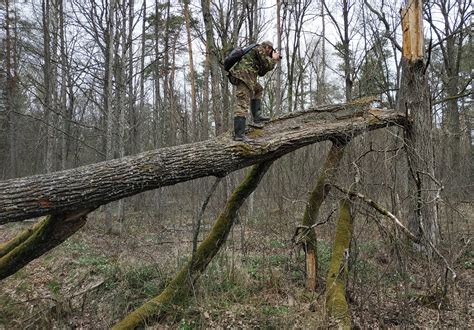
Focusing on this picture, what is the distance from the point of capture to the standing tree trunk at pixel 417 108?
5.55 m

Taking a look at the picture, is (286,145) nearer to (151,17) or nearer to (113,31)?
(113,31)

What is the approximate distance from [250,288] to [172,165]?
106 inches

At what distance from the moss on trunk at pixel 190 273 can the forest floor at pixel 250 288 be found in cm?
19

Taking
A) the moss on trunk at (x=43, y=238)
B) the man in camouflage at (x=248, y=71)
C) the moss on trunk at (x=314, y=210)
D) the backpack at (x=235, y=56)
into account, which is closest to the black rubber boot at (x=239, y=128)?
the man in camouflage at (x=248, y=71)

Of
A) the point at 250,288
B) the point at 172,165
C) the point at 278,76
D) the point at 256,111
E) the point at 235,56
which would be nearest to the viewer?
the point at 172,165

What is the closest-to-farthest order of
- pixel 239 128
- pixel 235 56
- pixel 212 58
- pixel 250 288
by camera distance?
pixel 239 128 → pixel 235 56 → pixel 250 288 → pixel 212 58

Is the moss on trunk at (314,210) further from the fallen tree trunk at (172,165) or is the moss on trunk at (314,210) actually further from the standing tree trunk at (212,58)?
the standing tree trunk at (212,58)

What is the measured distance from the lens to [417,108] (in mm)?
6047

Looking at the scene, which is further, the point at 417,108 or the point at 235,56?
the point at 417,108

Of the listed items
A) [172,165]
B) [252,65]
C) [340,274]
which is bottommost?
[340,274]

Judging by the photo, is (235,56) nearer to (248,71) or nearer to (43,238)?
(248,71)

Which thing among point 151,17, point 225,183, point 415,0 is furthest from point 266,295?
point 151,17

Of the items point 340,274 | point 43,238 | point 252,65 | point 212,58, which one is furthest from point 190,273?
point 212,58

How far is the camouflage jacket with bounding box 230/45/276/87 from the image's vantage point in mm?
5078
